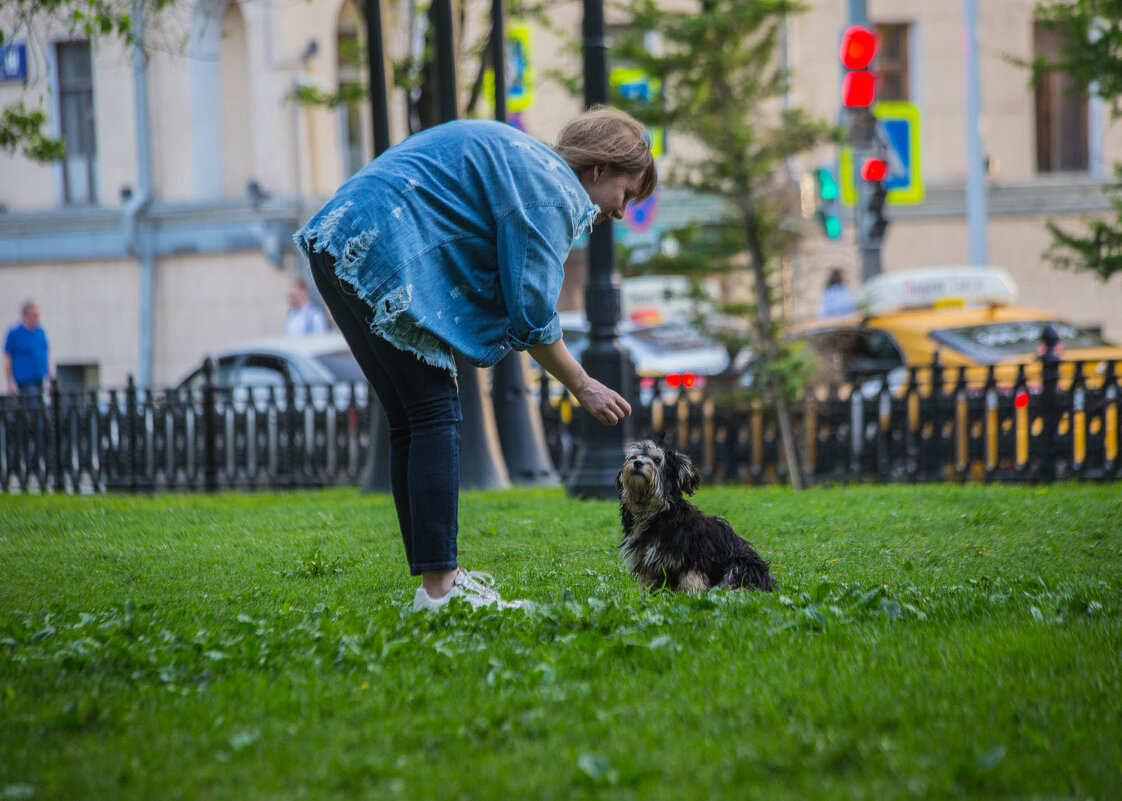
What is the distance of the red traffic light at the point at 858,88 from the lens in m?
12.9

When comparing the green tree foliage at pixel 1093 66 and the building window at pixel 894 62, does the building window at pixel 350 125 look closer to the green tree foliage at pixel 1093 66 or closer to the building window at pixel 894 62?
the building window at pixel 894 62

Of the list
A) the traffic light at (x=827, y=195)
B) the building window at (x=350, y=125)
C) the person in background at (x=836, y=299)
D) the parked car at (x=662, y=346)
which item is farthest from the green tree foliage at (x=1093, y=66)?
the building window at (x=350, y=125)

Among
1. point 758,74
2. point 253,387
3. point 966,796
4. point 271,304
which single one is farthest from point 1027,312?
point 271,304

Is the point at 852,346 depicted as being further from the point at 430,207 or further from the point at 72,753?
the point at 72,753

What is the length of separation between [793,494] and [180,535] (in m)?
4.16

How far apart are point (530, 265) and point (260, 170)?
21.2 metres

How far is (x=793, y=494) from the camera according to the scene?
328 inches

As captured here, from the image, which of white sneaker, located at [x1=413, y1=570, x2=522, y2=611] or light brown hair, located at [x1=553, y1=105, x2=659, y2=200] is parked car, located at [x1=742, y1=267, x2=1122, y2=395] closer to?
light brown hair, located at [x1=553, y1=105, x2=659, y2=200]

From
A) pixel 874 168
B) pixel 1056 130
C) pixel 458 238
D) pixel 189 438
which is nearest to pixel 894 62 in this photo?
pixel 1056 130

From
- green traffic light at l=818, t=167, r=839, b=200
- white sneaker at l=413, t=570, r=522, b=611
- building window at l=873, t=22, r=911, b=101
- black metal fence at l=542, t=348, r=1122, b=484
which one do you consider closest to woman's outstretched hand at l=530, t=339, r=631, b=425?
A: white sneaker at l=413, t=570, r=522, b=611

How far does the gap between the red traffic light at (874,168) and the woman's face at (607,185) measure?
1035cm

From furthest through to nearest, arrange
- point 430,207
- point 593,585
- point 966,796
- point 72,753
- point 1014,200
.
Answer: point 1014,200, point 593,585, point 430,207, point 72,753, point 966,796

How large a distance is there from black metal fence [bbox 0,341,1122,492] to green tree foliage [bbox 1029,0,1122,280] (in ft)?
3.76

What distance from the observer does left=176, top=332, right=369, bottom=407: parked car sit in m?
12.7
